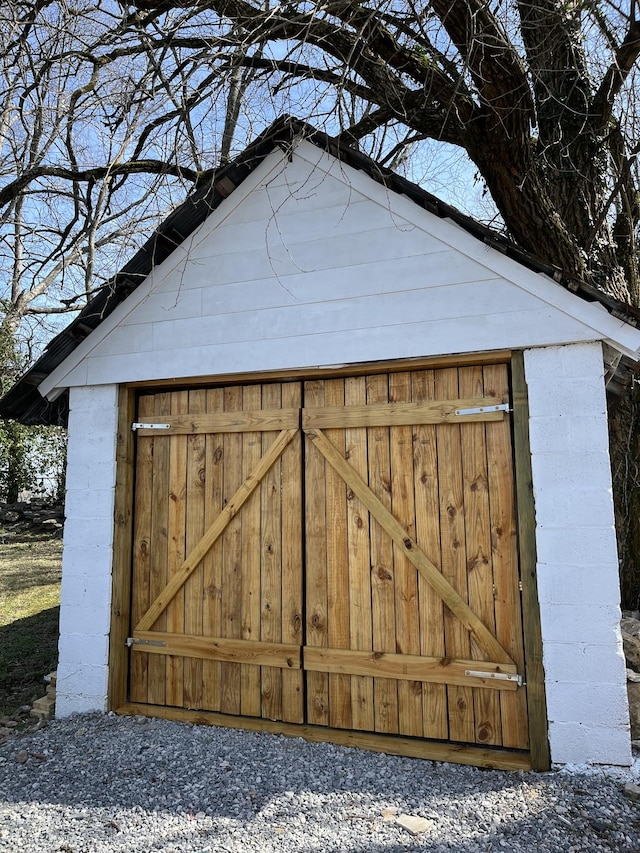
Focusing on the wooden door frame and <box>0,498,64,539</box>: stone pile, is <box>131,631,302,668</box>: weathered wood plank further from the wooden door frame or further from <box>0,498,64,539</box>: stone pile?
<box>0,498,64,539</box>: stone pile

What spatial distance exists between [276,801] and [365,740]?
32.6 inches

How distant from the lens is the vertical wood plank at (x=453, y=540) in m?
3.79

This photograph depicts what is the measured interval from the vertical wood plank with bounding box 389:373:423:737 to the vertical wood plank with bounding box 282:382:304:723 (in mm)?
650

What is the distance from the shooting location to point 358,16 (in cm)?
491

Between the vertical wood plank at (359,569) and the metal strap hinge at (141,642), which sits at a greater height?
the vertical wood plank at (359,569)

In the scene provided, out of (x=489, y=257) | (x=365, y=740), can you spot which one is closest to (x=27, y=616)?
(x=365, y=740)

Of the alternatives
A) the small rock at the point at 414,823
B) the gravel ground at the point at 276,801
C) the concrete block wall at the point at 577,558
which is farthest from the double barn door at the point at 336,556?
the small rock at the point at 414,823

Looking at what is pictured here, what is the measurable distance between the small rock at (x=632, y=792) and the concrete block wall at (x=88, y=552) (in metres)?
Result: 3.30

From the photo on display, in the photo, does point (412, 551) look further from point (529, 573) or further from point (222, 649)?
point (222, 649)

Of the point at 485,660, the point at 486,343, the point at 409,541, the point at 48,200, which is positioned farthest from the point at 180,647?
the point at 48,200

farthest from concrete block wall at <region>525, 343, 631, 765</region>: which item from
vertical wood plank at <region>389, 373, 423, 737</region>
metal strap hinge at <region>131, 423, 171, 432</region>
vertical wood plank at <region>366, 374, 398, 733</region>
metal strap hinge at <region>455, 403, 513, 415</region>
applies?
metal strap hinge at <region>131, 423, 171, 432</region>

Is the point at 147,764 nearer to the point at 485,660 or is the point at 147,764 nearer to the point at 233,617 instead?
the point at 233,617

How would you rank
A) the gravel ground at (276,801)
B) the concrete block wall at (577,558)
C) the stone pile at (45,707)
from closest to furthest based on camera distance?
1. the gravel ground at (276,801)
2. the concrete block wall at (577,558)
3. the stone pile at (45,707)

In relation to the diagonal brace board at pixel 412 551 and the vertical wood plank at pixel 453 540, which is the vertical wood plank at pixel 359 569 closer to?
the diagonal brace board at pixel 412 551
